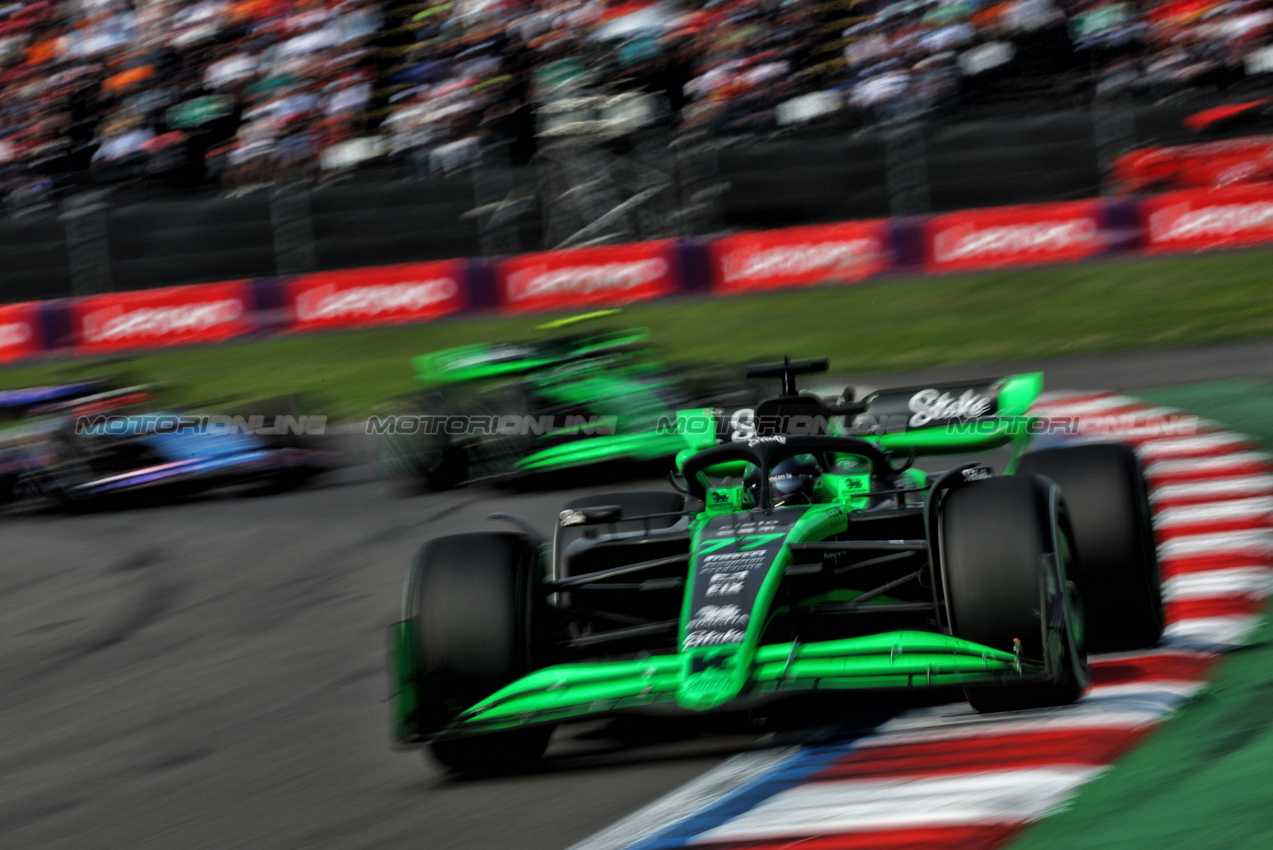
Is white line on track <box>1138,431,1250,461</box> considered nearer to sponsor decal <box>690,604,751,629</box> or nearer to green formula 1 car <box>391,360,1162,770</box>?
green formula 1 car <box>391,360,1162,770</box>

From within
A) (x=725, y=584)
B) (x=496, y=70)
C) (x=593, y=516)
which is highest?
(x=496, y=70)

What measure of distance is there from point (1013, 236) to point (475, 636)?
13.2 meters

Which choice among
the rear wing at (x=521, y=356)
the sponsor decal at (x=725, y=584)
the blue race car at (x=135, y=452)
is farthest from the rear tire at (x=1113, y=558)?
the blue race car at (x=135, y=452)

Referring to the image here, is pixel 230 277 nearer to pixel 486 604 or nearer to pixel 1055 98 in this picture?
pixel 1055 98

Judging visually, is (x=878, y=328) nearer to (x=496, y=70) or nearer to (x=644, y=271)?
(x=644, y=271)

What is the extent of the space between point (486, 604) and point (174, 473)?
701cm

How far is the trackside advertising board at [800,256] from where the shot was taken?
17.8m

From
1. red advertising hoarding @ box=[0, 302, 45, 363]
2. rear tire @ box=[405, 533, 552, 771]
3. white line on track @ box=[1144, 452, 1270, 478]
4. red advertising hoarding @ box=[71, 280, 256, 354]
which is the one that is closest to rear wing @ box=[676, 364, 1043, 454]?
rear tire @ box=[405, 533, 552, 771]

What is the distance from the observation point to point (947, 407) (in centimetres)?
758

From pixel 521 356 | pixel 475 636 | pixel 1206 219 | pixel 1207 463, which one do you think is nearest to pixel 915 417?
pixel 1207 463

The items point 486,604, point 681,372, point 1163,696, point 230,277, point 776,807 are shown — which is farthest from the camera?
point 230,277

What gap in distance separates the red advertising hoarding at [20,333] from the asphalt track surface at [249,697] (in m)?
8.16

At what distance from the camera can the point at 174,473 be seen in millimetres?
11727

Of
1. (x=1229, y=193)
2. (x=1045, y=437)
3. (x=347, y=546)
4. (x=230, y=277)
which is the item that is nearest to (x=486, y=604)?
(x=347, y=546)
